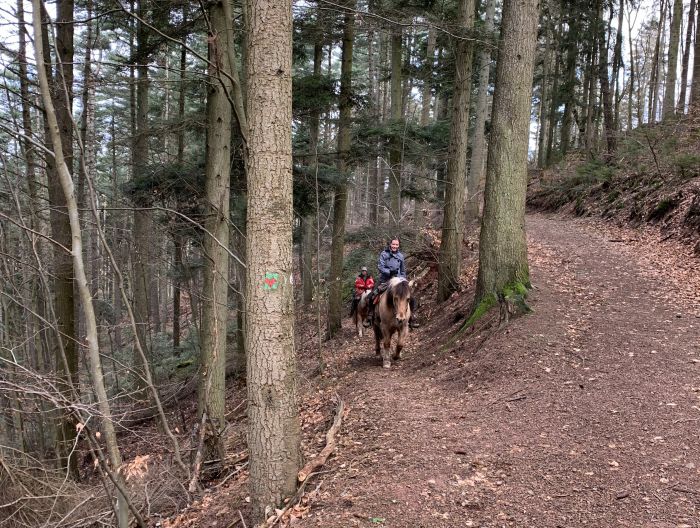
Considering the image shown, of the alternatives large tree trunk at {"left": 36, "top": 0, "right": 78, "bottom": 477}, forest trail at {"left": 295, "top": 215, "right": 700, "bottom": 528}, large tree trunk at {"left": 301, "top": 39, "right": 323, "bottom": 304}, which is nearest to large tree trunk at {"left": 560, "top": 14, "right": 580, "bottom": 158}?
large tree trunk at {"left": 301, "top": 39, "right": 323, "bottom": 304}

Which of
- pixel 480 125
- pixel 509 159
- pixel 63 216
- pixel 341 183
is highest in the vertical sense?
pixel 480 125

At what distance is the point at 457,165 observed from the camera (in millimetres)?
11750

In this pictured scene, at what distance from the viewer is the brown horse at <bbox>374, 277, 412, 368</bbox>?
27.6 feet

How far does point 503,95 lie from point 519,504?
6.91m

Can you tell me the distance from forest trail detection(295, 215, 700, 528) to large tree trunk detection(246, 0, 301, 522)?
0.78 metres

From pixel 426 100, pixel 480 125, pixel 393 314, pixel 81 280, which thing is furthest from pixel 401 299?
pixel 426 100

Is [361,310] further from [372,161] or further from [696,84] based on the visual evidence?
[696,84]

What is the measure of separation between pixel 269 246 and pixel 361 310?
8.30 m

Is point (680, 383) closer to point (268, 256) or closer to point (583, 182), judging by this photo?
point (268, 256)

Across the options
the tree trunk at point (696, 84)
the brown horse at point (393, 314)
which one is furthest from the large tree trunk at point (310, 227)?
the tree trunk at point (696, 84)

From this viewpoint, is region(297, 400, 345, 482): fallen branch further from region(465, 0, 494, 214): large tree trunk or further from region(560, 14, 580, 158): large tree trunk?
region(560, 14, 580, 158): large tree trunk

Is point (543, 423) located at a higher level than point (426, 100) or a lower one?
lower

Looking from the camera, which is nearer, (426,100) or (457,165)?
(457,165)

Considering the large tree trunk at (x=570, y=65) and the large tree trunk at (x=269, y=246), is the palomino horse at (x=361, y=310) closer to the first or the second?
the large tree trunk at (x=269, y=246)
